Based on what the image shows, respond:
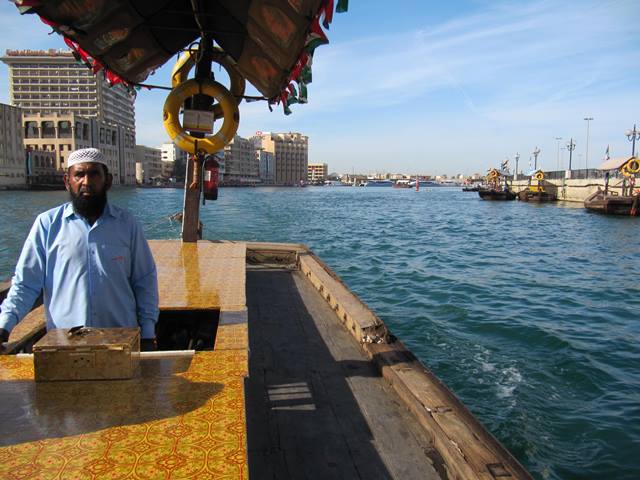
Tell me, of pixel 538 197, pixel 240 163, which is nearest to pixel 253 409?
pixel 538 197

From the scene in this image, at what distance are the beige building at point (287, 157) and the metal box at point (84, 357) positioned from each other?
167 metres

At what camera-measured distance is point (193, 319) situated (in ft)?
14.5

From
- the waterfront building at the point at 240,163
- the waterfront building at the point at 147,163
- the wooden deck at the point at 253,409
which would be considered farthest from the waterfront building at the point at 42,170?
the wooden deck at the point at 253,409

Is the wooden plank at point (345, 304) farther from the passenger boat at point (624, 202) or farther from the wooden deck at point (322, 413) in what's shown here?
the passenger boat at point (624, 202)

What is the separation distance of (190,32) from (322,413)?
560cm

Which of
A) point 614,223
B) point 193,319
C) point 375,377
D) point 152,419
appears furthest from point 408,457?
point 614,223

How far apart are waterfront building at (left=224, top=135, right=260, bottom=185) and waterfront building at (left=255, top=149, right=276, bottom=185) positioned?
1.59 metres

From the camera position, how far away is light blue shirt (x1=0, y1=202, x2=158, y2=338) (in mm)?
2596

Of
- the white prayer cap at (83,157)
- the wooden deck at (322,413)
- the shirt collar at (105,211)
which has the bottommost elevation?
the wooden deck at (322,413)

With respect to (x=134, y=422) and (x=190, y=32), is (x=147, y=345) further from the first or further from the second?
(x=190, y=32)

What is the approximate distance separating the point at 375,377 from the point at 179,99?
A: 192 inches

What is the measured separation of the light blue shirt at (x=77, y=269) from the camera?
2596mm

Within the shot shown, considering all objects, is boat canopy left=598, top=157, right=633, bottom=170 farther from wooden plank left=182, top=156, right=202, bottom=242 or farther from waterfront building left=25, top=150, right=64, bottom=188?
waterfront building left=25, top=150, right=64, bottom=188

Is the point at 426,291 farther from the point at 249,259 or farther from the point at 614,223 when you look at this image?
the point at 614,223
